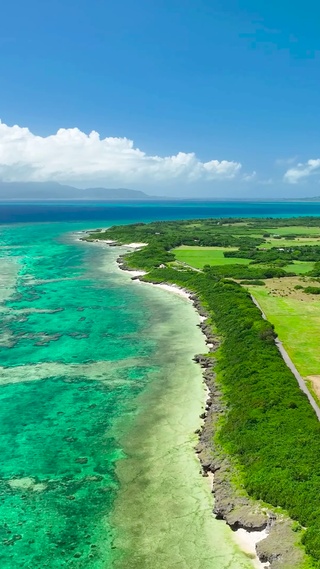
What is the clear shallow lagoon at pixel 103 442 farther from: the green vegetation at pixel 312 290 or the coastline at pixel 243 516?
the green vegetation at pixel 312 290

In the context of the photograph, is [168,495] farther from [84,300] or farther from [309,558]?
[84,300]

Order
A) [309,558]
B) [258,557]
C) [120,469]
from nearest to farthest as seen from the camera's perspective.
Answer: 1. [309,558]
2. [258,557]
3. [120,469]

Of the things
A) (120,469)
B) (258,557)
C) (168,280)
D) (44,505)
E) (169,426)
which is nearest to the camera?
(258,557)

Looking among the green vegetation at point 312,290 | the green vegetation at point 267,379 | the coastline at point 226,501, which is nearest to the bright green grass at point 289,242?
the green vegetation at point 267,379

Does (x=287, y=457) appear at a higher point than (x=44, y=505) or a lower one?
higher

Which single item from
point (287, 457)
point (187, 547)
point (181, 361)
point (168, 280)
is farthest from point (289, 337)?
point (168, 280)

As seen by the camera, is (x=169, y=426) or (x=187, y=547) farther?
(x=169, y=426)
